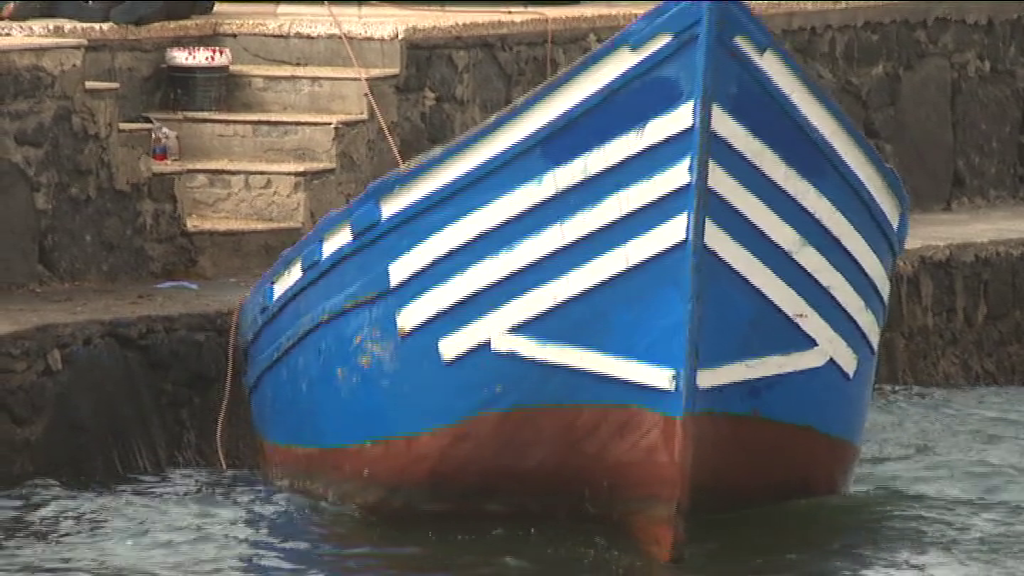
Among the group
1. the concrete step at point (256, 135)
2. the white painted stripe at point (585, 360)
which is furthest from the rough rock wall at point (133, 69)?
the white painted stripe at point (585, 360)

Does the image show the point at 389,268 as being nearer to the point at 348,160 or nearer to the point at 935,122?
the point at 348,160

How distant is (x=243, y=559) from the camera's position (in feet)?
25.3

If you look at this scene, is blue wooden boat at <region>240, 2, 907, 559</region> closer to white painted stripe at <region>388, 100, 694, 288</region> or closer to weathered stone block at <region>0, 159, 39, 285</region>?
white painted stripe at <region>388, 100, 694, 288</region>

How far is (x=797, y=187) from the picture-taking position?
7180 millimetres

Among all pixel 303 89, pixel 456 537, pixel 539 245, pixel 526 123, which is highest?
pixel 303 89

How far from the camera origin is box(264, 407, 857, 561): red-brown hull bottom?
7.26 meters

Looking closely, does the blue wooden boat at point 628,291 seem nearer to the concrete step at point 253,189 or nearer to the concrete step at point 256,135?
the concrete step at point 253,189

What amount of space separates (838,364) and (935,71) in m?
5.04

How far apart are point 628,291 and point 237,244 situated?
3045 millimetres

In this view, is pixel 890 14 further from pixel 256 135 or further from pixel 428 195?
pixel 428 195

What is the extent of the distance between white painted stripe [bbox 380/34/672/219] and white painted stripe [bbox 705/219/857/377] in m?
0.51

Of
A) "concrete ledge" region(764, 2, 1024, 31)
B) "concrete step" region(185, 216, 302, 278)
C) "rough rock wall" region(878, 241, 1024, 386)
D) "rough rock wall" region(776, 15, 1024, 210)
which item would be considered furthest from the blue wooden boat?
"rough rock wall" region(776, 15, 1024, 210)

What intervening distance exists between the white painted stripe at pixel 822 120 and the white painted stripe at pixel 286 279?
1.80 m

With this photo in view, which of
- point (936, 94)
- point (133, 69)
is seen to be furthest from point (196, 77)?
point (936, 94)
